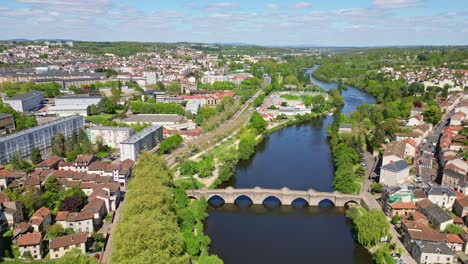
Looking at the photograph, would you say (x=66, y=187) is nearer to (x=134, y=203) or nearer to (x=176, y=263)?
(x=134, y=203)

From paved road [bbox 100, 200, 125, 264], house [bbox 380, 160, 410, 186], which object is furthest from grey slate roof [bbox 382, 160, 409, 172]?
paved road [bbox 100, 200, 125, 264]

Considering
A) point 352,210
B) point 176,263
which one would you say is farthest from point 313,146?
point 176,263

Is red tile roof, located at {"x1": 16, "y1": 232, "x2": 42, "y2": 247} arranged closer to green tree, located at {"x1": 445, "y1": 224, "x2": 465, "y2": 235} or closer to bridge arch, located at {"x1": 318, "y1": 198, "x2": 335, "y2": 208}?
bridge arch, located at {"x1": 318, "y1": 198, "x2": 335, "y2": 208}

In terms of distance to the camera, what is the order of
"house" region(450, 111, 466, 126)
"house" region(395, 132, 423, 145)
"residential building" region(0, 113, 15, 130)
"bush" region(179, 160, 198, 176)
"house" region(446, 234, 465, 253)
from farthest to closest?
"house" region(450, 111, 466, 126), "residential building" region(0, 113, 15, 130), "house" region(395, 132, 423, 145), "bush" region(179, 160, 198, 176), "house" region(446, 234, 465, 253)

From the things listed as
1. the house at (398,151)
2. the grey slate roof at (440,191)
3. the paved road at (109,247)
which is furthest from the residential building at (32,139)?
the grey slate roof at (440,191)

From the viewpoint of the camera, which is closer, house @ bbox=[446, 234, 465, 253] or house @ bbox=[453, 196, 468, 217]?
house @ bbox=[446, 234, 465, 253]

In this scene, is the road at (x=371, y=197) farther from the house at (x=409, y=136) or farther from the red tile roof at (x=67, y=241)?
the red tile roof at (x=67, y=241)

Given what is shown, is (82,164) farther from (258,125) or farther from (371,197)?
(371,197)
